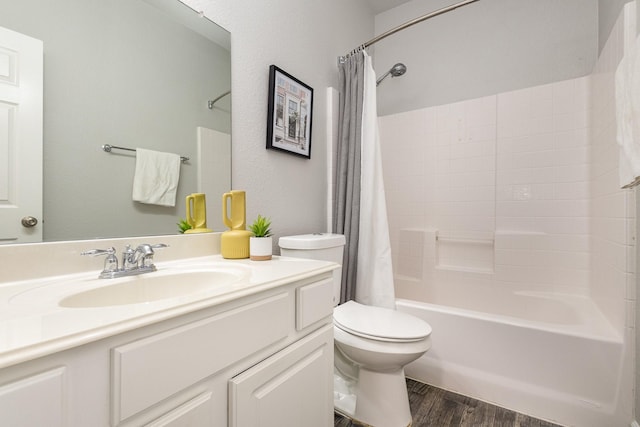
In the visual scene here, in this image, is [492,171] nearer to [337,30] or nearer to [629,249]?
[629,249]

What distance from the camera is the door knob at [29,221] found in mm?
779

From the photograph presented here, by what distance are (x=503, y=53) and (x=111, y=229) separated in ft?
8.48

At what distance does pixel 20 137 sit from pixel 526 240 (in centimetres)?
249

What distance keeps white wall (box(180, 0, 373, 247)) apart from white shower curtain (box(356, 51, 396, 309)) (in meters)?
0.30

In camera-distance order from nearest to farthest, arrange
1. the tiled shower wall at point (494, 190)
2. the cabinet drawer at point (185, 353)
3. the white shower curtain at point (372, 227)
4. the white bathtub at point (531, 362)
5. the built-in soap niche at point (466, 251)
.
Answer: the cabinet drawer at point (185, 353) → the white bathtub at point (531, 362) → the white shower curtain at point (372, 227) → the tiled shower wall at point (494, 190) → the built-in soap niche at point (466, 251)

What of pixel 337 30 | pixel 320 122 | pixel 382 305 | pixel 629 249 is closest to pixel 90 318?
pixel 382 305

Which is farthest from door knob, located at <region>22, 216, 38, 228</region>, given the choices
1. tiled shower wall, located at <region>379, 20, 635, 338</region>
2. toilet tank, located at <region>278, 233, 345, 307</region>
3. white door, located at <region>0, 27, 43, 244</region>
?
tiled shower wall, located at <region>379, 20, 635, 338</region>

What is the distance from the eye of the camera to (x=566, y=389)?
130 cm

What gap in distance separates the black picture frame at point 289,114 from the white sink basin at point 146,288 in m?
0.81

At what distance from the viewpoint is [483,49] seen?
2.18 meters

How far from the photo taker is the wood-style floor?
1.31m

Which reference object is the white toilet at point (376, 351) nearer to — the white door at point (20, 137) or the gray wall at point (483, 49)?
the white door at point (20, 137)

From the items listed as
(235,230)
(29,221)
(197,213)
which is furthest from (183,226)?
(29,221)

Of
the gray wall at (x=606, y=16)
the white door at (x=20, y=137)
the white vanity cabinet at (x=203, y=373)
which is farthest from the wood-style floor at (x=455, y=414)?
the gray wall at (x=606, y=16)
